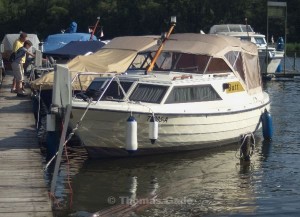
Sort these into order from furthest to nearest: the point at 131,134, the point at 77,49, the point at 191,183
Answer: the point at 77,49 < the point at 131,134 < the point at 191,183

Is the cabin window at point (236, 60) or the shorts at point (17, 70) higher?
the cabin window at point (236, 60)

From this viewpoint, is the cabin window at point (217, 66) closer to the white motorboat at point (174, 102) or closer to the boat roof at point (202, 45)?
the white motorboat at point (174, 102)

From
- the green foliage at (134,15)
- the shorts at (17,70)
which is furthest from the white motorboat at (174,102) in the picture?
the green foliage at (134,15)

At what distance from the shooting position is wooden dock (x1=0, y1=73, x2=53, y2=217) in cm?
1085

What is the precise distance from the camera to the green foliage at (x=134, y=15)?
3105 inches

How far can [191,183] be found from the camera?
1530cm

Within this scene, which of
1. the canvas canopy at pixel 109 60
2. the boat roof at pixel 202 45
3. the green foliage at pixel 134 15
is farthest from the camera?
the green foliage at pixel 134 15

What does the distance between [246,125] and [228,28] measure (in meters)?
24.9

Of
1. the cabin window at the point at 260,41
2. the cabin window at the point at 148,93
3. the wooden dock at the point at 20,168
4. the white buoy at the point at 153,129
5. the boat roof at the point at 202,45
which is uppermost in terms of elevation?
the boat roof at the point at 202,45

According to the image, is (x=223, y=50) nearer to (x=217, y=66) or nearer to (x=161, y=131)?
(x=217, y=66)

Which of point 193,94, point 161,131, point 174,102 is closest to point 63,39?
point 193,94

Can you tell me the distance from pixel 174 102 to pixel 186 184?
242cm

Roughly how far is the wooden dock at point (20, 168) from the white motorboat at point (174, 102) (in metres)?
1.36

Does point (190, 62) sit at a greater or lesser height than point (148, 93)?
greater
